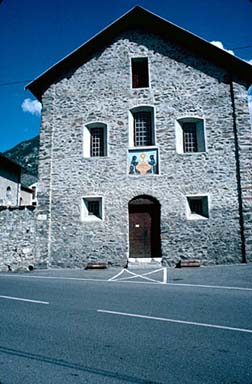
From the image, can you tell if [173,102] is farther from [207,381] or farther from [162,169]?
[207,381]

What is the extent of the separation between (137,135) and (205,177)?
154 inches

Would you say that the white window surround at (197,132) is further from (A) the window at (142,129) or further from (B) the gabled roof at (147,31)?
(B) the gabled roof at (147,31)

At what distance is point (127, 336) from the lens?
4195 millimetres

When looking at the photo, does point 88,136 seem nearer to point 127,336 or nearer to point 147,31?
point 147,31

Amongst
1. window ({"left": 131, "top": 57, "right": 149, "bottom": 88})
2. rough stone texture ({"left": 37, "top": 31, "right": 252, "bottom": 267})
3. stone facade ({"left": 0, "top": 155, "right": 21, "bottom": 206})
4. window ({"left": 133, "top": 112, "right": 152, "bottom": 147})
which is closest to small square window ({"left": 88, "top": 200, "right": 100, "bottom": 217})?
rough stone texture ({"left": 37, "top": 31, "right": 252, "bottom": 267})

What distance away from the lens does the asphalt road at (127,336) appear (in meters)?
3.12

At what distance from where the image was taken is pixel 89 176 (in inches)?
540

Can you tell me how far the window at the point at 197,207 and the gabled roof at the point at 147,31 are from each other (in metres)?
6.09

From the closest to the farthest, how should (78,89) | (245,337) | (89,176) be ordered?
(245,337) < (89,176) < (78,89)

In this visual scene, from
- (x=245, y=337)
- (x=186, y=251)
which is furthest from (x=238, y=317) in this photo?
(x=186, y=251)

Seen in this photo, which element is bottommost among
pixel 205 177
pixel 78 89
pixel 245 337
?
pixel 245 337

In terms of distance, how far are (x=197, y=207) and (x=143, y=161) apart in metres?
3.29

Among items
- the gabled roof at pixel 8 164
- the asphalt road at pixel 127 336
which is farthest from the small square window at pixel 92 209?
the gabled roof at pixel 8 164

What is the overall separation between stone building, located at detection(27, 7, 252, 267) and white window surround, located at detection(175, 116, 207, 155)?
0.21 ft
